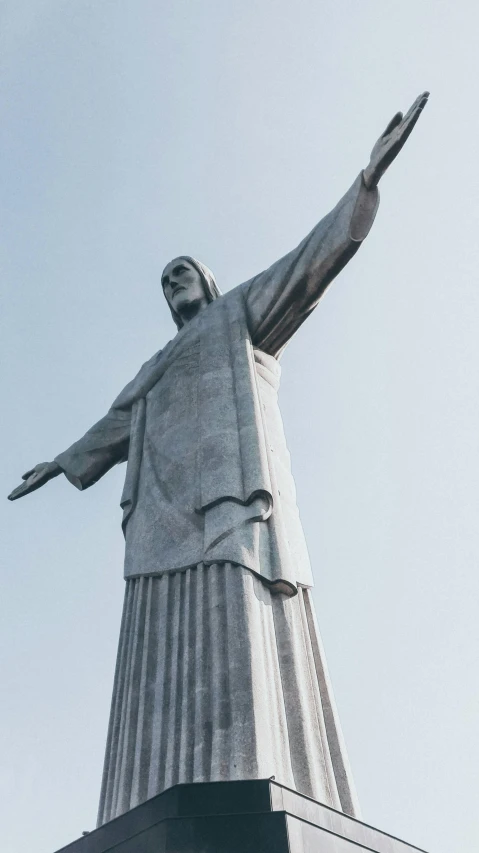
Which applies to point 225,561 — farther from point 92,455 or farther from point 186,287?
point 186,287

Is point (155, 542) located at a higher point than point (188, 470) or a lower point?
lower

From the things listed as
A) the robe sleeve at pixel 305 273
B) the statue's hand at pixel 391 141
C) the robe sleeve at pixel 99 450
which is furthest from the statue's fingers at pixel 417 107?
the robe sleeve at pixel 99 450

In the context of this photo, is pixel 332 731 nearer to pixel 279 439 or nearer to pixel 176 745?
pixel 176 745

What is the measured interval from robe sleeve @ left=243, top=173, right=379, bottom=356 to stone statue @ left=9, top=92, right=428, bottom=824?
0.01 meters

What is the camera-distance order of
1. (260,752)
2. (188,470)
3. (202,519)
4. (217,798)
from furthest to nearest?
(188,470), (202,519), (260,752), (217,798)

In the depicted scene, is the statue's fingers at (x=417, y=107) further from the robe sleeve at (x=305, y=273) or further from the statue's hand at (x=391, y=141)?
the robe sleeve at (x=305, y=273)

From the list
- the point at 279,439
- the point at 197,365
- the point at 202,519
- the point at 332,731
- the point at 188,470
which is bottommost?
the point at 332,731

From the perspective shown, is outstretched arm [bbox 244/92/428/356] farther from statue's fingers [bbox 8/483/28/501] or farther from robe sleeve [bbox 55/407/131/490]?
statue's fingers [bbox 8/483/28/501]

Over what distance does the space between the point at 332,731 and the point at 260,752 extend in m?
1.01

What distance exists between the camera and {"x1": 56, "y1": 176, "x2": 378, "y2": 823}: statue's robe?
20.5 feet

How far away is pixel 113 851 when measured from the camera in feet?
17.1

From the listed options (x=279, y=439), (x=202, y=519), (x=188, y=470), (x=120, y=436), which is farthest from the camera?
(x=120, y=436)

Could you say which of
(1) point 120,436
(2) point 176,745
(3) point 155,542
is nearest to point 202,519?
(3) point 155,542

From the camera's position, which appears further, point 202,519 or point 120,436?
point 120,436
